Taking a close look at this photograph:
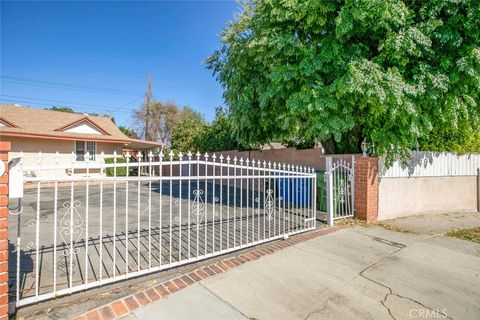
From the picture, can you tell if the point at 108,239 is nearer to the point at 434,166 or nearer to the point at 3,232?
the point at 3,232

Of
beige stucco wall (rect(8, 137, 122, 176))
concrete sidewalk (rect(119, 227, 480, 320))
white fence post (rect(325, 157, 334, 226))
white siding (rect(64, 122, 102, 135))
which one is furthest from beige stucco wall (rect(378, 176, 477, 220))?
white siding (rect(64, 122, 102, 135))

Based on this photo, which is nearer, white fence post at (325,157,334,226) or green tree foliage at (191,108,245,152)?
white fence post at (325,157,334,226)

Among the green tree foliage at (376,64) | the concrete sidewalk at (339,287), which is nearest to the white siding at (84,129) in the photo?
the green tree foliage at (376,64)

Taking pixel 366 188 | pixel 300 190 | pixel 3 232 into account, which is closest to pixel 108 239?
pixel 3 232

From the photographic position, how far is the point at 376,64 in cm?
607

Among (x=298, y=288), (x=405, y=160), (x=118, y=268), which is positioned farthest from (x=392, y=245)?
(x=118, y=268)

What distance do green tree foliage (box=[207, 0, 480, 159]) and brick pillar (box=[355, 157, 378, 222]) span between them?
0.52 meters

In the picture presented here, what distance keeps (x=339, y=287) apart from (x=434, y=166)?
7361mm

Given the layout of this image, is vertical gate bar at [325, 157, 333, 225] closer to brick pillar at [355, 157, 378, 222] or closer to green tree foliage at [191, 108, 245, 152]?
brick pillar at [355, 157, 378, 222]

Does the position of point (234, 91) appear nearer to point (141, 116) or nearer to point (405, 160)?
point (405, 160)

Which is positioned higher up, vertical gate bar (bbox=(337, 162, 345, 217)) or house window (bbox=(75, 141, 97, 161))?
house window (bbox=(75, 141, 97, 161))

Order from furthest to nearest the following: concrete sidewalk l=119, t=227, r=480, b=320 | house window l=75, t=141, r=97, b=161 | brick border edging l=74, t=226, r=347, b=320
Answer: house window l=75, t=141, r=97, b=161 → concrete sidewalk l=119, t=227, r=480, b=320 → brick border edging l=74, t=226, r=347, b=320

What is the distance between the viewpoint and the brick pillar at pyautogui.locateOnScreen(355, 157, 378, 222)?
6.88 meters

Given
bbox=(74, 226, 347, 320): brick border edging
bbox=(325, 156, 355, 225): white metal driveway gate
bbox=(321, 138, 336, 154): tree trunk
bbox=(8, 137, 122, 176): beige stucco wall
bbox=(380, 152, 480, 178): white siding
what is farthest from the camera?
bbox=(8, 137, 122, 176): beige stucco wall
